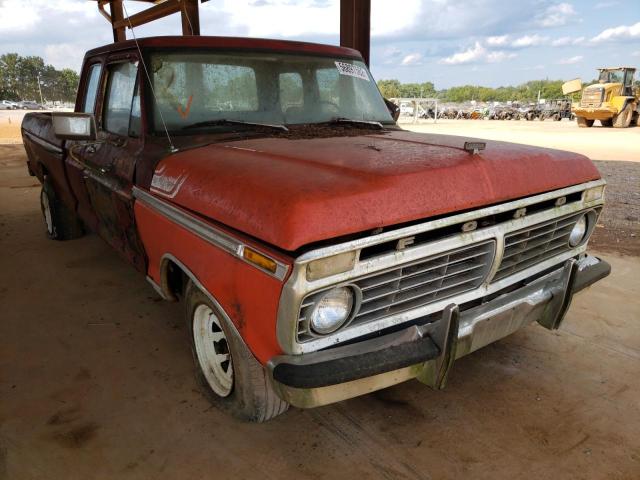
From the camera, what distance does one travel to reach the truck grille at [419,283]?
188 centimetres

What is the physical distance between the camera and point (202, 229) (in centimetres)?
213

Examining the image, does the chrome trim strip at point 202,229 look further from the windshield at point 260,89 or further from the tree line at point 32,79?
the tree line at point 32,79

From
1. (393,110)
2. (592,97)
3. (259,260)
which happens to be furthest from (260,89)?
(592,97)

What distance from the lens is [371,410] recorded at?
2.56m

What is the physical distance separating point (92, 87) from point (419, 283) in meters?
3.28

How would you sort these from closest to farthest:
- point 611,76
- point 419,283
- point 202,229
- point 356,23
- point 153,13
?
point 419,283 → point 202,229 → point 356,23 → point 153,13 → point 611,76

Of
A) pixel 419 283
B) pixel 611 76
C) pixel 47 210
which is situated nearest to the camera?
pixel 419 283

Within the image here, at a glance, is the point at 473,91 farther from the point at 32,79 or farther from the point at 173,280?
the point at 173,280

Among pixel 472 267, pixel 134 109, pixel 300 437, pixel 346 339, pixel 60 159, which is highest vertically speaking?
pixel 134 109

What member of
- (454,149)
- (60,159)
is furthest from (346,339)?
(60,159)

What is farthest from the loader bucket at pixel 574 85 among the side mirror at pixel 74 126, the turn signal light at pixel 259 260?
the turn signal light at pixel 259 260

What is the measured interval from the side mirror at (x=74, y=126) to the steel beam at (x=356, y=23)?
14.9 feet

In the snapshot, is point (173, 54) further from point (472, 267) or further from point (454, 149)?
point (472, 267)

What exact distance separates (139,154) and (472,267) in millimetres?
1932
